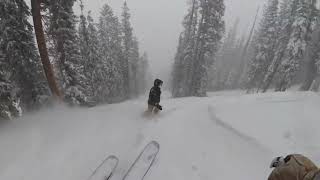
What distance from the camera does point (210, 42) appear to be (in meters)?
30.0

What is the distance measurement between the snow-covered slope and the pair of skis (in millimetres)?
257

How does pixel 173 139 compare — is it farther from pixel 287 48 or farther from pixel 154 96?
pixel 287 48

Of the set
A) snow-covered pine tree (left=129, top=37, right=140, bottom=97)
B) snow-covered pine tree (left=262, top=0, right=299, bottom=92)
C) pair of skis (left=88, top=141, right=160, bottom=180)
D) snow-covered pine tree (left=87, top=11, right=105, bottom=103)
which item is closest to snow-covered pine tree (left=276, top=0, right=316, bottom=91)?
snow-covered pine tree (left=262, top=0, right=299, bottom=92)

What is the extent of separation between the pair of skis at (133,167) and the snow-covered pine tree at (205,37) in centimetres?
2340

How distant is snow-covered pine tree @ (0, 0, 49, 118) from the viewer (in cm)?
1286

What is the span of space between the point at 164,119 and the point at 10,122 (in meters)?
6.44

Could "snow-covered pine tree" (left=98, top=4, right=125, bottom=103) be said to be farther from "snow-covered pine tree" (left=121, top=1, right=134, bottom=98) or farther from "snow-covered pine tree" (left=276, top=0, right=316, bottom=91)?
"snow-covered pine tree" (left=276, top=0, right=316, bottom=91)

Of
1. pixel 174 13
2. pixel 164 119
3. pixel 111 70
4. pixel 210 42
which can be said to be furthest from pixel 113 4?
pixel 164 119

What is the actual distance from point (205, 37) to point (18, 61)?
2056 centimetres

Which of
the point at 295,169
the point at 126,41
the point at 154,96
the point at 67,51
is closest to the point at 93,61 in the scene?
the point at 67,51

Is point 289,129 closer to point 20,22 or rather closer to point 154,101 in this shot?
point 154,101

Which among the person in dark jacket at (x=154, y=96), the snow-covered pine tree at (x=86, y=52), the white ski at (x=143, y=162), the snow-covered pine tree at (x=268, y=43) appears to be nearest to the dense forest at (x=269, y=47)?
the snow-covered pine tree at (x=268, y=43)

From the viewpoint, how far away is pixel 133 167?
25.5 ft

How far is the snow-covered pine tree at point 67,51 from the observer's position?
17469mm
